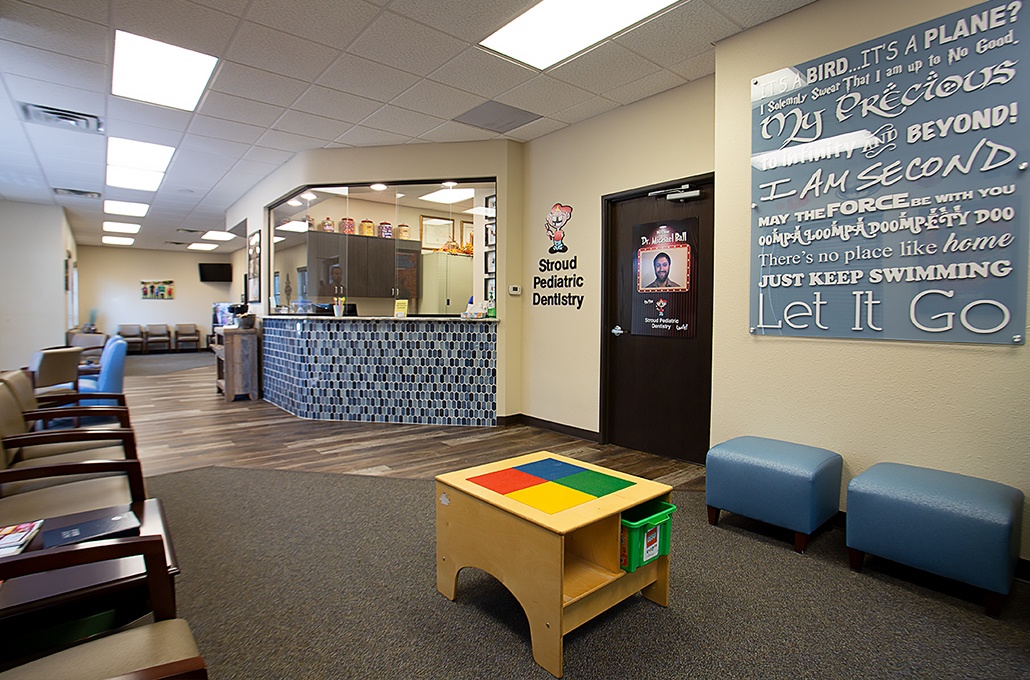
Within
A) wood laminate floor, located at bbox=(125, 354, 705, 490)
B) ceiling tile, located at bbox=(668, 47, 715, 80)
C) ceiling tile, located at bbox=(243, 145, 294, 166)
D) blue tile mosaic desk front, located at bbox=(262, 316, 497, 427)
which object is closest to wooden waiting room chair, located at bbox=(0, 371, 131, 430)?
wood laminate floor, located at bbox=(125, 354, 705, 490)

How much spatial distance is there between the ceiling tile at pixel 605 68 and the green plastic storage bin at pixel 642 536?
3.00 meters

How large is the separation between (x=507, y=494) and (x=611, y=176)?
3.42 m

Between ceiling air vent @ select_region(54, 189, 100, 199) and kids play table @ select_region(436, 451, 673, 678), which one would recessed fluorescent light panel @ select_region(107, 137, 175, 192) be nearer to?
ceiling air vent @ select_region(54, 189, 100, 199)

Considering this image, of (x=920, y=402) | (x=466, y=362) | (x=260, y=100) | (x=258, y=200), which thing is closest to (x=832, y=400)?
(x=920, y=402)

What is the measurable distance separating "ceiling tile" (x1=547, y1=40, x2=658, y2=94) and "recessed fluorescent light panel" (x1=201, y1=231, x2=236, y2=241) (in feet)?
34.2

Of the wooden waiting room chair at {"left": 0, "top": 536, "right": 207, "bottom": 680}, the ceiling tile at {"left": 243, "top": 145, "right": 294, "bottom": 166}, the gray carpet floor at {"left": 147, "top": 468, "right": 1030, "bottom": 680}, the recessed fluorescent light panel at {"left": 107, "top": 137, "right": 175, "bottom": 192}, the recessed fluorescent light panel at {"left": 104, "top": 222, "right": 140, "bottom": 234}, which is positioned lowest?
the gray carpet floor at {"left": 147, "top": 468, "right": 1030, "bottom": 680}

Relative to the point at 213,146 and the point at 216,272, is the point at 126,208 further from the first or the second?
the point at 216,272

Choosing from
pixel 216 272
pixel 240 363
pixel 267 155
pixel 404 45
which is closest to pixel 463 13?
pixel 404 45

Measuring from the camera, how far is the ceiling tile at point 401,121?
4.78 metres

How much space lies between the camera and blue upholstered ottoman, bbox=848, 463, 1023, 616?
2041 millimetres

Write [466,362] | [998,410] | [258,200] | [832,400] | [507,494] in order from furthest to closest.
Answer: [258,200] → [466,362] → [832,400] → [998,410] → [507,494]

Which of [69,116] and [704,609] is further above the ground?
[69,116]

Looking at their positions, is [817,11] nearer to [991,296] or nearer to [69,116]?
[991,296]

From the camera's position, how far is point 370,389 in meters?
5.72
